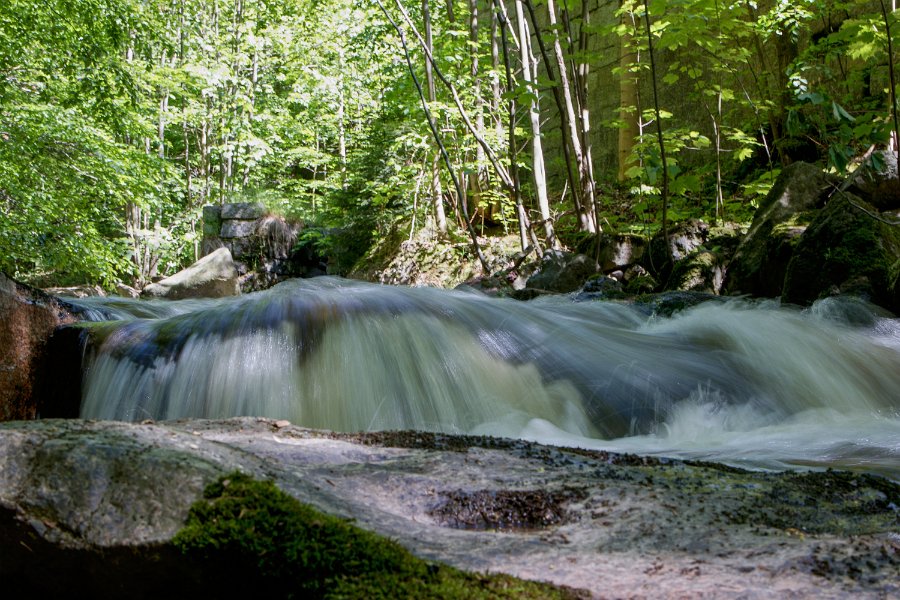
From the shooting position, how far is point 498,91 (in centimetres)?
1159

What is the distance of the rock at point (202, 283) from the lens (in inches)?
505

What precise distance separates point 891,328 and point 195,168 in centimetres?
2037

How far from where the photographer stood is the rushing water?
152 inches

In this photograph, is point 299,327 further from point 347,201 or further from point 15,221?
point 347,201

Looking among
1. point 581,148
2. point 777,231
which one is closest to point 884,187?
point 777,231

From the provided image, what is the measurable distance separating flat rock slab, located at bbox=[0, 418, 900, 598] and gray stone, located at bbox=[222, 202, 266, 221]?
14.8 meters

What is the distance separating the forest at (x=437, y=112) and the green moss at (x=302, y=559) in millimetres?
4263

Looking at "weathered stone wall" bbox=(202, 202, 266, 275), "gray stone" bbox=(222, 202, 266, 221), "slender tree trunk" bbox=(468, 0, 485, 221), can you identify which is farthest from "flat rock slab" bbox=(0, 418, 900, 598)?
"gray stone" bbox=(222, 202, 266, 221)

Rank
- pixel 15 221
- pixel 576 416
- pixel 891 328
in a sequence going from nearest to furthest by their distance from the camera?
pixel 576 416 → pixel 891 328 → pixel 15 221

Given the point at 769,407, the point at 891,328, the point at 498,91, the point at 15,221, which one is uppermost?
the point at 498,91

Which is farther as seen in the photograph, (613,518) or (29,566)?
(613,518)

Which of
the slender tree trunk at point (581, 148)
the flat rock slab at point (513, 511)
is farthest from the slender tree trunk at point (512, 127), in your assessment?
the flat rock slab at point (513, 511)

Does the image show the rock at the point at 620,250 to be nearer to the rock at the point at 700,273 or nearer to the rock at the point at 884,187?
the rock at the point at 700,273

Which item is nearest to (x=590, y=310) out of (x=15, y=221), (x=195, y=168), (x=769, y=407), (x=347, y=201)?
(x=769, y=407)
